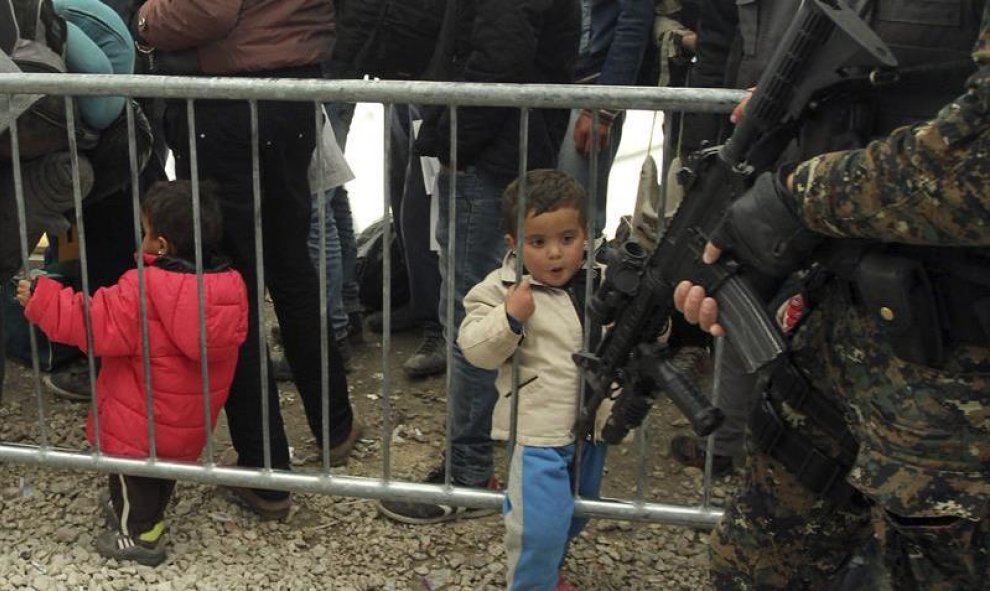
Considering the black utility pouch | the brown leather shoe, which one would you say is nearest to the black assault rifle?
the black utility pouch

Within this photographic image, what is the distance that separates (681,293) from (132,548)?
1845 millimetres

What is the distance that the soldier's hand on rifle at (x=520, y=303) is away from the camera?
9.48 feet

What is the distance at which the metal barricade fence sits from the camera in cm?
288

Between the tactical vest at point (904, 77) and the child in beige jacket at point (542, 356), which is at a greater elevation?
the tactical vest at point (904, 77)

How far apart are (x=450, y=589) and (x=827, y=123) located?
176 centimetres

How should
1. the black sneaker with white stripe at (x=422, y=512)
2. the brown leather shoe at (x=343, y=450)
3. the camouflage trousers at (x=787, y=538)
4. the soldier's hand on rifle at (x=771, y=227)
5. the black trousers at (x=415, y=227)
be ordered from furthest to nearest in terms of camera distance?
the black trousers at (x=415, y=227), the brown leather shoe at (x=343, y=450), the black sneaker with white stripe at (x=422, y=512), the camouflage trousers at (x=787, y=538), the soldier's hand on rifle at (x=771, y=227)

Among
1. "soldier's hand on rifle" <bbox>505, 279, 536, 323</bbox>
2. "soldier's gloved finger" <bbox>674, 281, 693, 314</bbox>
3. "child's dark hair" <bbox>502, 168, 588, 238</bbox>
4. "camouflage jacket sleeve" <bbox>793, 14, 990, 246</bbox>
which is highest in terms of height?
"camouflage jacket sleeve" <bbox>793, 14, 990, 246</bbox>

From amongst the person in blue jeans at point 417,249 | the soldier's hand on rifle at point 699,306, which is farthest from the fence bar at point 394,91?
the person in blue jeans at point 417,249

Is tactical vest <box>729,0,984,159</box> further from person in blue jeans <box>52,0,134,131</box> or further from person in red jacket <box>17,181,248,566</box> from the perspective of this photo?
person in blue jeans <box>52,0,134,131</box>

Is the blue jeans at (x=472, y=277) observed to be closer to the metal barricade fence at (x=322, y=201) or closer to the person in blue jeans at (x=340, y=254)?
the metal barricade fence at (x=322, y=201)

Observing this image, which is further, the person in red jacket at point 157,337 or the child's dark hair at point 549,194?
the person in red jacket at point 157,337

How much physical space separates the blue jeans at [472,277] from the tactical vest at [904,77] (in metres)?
1.46

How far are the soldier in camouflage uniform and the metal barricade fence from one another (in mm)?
685

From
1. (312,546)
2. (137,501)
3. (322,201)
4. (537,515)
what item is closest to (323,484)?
(312,546)
